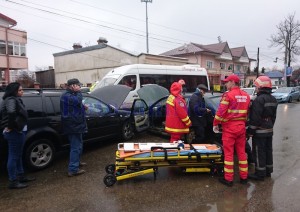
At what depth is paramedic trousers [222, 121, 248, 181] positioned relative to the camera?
4.46 metres

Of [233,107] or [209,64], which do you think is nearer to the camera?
[233,107]

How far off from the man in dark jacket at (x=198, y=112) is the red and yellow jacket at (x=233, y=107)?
1420mm

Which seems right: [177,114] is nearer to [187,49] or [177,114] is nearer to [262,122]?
[262,122]

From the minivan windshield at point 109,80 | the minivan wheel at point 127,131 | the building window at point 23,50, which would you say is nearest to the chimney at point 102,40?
the building window at point 23,50

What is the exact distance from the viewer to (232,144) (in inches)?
177

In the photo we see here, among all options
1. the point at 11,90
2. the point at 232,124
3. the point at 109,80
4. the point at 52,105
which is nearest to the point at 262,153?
the point at 232,124

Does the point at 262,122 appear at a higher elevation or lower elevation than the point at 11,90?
lower

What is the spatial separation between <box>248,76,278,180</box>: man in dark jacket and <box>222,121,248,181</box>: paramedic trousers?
0.29 meters

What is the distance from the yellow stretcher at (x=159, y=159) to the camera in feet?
14.8

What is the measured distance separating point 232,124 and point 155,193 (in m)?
1.70

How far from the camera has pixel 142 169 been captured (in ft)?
15.1

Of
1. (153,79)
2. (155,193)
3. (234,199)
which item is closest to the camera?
(234,199)

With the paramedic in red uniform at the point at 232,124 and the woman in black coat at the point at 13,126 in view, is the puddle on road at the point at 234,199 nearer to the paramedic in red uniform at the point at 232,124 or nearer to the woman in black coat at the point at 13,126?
the paramedic in red uniform at the point at 232,124

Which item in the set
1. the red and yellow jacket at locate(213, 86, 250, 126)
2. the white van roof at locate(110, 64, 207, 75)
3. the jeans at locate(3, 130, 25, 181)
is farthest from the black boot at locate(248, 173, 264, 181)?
the white van roof at locate(110, 64, 207, 75)
